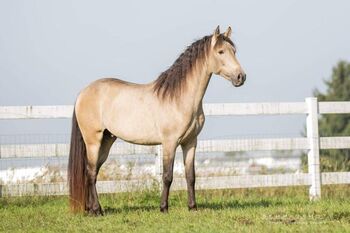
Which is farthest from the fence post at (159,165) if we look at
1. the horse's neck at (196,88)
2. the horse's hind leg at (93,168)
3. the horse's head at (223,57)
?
the horse's head at (223,57)

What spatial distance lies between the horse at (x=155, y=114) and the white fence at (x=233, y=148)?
1.42m

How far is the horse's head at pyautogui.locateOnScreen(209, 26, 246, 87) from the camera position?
29.7 ft

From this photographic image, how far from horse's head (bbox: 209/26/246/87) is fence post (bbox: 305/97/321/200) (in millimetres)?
3201

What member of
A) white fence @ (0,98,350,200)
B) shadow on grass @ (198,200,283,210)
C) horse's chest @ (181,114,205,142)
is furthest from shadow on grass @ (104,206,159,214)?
horse's chest @ (181,114,205,142)

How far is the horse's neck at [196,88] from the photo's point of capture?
910 centimetres

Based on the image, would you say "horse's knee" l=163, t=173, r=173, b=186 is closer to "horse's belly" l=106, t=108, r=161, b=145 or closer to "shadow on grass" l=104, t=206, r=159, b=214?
"horse's belly" l=106, t=108, r=161, b=145

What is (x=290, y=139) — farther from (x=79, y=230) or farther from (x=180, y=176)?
(x=79, y=230)

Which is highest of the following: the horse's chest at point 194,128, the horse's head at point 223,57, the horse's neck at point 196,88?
the horse's head at point 223,57

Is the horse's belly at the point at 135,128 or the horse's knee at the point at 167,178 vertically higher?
the horse's belly at the point at 135,128

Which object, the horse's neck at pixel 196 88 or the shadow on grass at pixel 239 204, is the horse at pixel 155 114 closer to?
the horse's neck at pixel 196 88

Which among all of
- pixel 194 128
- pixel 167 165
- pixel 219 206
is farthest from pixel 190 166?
pixel 219 206

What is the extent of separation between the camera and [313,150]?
38.7ft

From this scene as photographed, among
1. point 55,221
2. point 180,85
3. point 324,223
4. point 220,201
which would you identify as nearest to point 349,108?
point 220,201

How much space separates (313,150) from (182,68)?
354 centimetres
